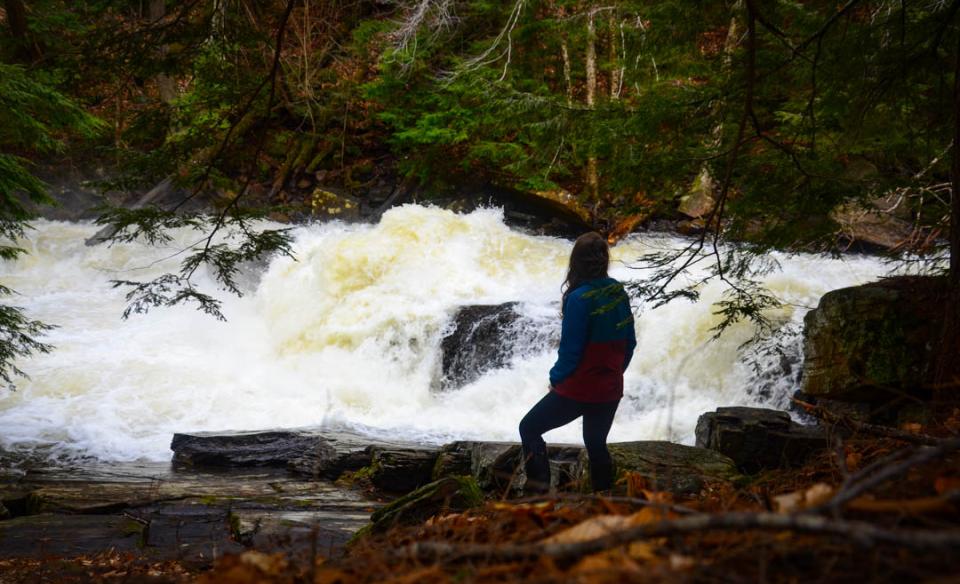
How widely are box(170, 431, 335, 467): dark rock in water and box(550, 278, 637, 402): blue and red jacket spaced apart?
408 centimetres

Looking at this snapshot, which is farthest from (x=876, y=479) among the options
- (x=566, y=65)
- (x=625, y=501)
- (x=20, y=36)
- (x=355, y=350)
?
(x=566, y=65)

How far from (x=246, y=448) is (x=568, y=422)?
482cm

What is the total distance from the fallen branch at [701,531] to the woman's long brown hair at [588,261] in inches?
110

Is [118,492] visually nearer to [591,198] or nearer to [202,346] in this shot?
[202,346]

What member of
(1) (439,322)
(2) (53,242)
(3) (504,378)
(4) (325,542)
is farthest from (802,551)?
(2) (53,242)

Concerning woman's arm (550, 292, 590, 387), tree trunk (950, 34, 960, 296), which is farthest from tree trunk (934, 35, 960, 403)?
woman's arm (550, 292, 590, 387)

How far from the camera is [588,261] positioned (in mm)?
4238

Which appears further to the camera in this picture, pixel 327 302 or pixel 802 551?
pixel 327 302

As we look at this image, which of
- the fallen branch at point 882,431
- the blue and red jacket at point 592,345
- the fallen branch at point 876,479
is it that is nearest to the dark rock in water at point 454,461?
the blue and red jacket at point 592,345

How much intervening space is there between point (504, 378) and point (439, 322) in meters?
1.58

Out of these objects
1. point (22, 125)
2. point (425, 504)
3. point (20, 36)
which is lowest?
point (425, 504)

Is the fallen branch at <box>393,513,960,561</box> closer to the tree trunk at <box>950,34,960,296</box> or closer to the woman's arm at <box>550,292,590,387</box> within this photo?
the woman's arm at <box>550,292,590,387</box>

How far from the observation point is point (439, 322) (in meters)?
11.2

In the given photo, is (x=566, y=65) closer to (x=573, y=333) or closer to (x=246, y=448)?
(x=246, y=448)
